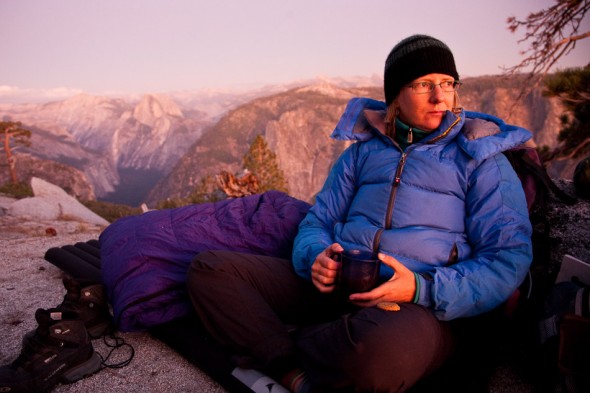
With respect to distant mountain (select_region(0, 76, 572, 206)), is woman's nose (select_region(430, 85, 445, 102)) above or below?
above

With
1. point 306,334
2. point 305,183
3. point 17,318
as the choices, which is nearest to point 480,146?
point 306,334

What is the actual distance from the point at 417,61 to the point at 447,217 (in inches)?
41.5

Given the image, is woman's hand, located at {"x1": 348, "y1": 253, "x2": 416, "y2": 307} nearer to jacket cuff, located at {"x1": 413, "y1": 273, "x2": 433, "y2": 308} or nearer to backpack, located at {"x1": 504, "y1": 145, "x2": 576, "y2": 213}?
jacket cuff, located at {"x1": 413, "y1": 273, "x2": 433, "y2": 308}

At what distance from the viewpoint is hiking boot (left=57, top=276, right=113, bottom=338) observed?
2.49 metres

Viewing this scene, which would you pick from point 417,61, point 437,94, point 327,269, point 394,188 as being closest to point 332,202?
point 394,188

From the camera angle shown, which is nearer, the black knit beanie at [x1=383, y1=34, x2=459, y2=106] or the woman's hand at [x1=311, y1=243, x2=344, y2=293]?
the woman's hand at [x1=311, y1=243, x2=344, y2=293]

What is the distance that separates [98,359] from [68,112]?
197842 mm

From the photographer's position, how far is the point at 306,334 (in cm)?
190

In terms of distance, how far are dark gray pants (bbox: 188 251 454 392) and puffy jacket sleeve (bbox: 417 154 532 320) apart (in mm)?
126

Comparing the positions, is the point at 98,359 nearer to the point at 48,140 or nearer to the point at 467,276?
the point at 467,276

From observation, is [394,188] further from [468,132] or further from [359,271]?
[359,271]

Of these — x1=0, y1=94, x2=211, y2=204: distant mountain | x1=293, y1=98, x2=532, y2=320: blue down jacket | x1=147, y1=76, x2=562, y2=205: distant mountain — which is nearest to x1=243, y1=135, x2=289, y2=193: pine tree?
x1=293, y1=98, x2=532, y2=320: blue down jacket

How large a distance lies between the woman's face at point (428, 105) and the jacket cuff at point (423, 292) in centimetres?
106

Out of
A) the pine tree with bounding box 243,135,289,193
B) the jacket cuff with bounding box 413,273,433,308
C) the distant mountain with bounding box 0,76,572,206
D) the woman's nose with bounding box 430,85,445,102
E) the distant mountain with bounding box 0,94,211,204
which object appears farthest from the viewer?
the distant mountain with bounding box 0,94,211,204
